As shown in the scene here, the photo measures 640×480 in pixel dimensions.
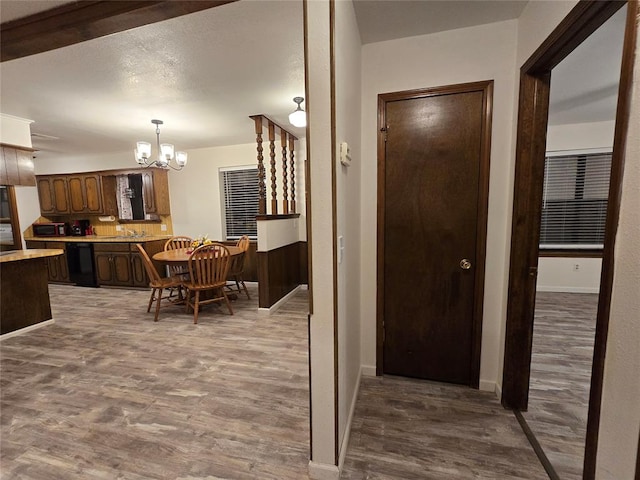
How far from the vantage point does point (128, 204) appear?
559 centimetres

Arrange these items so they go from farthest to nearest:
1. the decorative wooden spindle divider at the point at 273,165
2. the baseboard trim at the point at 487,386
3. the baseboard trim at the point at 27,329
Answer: the decorative wooden spindle divider at the point at 273,165, the baseboard trim at the point at 27,329, the baseboard trim at the point at 487,386

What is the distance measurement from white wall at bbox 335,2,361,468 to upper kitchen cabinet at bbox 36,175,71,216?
634cm

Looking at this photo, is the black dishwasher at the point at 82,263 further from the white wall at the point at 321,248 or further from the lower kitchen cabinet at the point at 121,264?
the white wall at the point at 321,248

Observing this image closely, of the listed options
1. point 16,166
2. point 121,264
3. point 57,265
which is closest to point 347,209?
Result: point 16,166

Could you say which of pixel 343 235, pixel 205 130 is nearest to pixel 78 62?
pixel 205 130

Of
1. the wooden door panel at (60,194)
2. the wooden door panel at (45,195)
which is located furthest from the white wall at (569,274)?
the wooden door panel at (45,195)

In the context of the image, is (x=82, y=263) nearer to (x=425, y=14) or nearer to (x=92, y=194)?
(x=92, y=194)

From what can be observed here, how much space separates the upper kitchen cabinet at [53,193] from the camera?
18.4ft

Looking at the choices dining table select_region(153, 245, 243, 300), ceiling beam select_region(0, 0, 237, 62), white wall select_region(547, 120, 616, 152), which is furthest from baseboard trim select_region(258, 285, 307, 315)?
white wall select_region(547, 120, 616, 152)

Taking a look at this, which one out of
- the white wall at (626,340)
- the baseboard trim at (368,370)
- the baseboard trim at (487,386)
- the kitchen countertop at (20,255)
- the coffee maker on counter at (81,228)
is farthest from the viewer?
the coffee maker on counter at (81,228)

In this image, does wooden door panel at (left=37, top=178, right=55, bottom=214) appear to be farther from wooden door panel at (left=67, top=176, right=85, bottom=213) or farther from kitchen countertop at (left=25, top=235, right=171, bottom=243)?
kitchen countertop at (left=25, top=235, right=171, bottom=243)

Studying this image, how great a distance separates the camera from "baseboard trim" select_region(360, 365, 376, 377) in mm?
2301

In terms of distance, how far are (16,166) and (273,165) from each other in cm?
306

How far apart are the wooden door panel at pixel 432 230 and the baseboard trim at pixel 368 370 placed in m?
0.19
